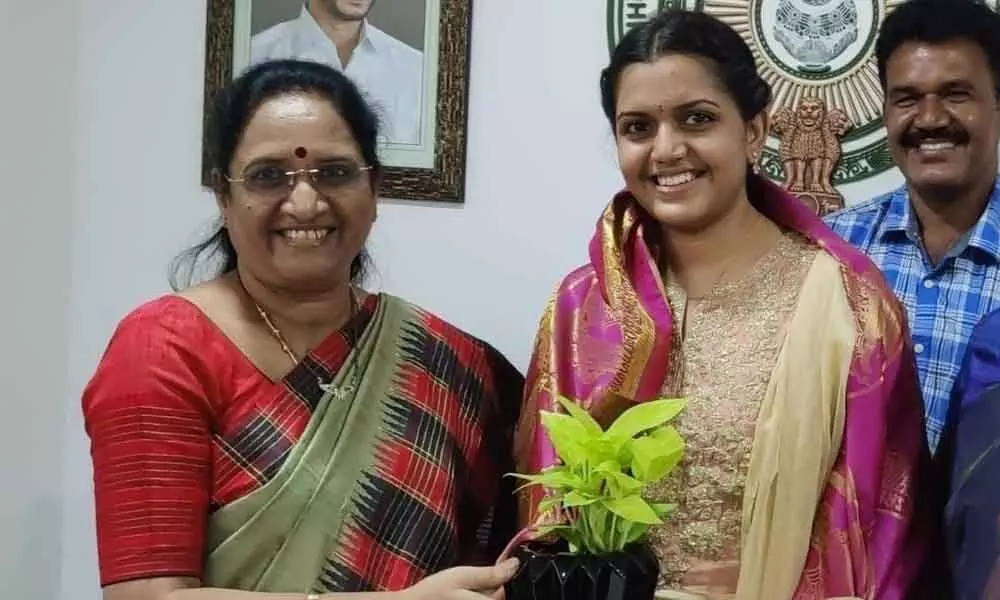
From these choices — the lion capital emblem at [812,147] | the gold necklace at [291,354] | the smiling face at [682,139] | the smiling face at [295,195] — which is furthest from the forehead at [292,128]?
the lion capital emblem at [812,147]

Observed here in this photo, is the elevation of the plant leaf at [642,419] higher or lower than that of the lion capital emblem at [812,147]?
lower

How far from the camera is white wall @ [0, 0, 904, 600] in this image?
6.51 ft

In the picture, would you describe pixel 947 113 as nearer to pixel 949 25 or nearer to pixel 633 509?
pixel 949 25

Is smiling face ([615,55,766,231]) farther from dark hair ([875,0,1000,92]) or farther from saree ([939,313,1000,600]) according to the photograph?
dark hair ([875,0,1000,92])

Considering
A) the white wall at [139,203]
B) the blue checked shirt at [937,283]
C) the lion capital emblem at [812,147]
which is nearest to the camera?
the blue checked shirt at [937,283]

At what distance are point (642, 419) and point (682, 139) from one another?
43 cm

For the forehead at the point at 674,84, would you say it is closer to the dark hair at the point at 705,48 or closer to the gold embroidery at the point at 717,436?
the dark hair at the point at 705,48

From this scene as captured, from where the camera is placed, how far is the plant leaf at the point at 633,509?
1.03 meters

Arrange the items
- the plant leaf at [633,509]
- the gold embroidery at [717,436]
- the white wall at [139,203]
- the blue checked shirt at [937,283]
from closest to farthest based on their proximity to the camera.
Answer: the plant leaf at [633,509] < the gold embroidery at [717,436] < the blue checked shirt at [937,283] < the white wall at [139,203]

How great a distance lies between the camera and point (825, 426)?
1288mm

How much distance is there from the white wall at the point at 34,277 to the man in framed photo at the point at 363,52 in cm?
43

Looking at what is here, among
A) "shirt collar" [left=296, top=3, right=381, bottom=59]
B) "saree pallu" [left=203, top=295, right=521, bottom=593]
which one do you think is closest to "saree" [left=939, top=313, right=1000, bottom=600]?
"saree pallu" [left=203, top=295, right=521, bottom=593]

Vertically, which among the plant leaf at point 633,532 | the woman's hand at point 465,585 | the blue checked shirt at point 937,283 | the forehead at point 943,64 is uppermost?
the forehead at point 943,64

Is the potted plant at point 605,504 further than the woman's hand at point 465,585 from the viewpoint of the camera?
No
